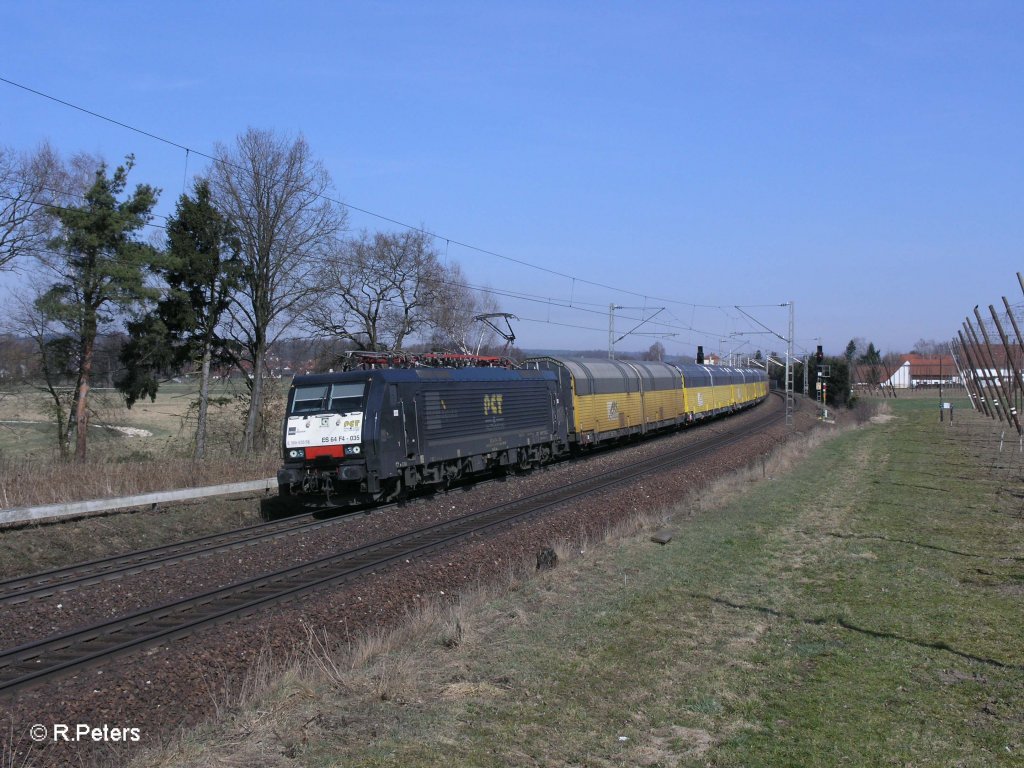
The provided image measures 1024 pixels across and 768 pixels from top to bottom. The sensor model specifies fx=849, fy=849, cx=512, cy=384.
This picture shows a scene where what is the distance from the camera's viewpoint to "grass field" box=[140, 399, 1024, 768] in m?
6.31

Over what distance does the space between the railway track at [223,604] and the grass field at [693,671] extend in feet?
6.95

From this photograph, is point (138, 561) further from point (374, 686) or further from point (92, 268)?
point (92, 268)

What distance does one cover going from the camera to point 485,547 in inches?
578

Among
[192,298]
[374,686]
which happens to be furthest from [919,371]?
[374,686]

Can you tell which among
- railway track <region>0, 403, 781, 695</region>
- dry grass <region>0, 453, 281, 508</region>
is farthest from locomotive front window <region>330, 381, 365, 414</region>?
dry grass <region>0, 453, 281, 508</region>

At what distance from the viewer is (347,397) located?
1820 centimetres

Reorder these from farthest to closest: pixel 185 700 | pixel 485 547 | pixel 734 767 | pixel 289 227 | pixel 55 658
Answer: pixel 289 227, pixel 485 547, pixel 55 658, pixel 185 700, pixel 734 767

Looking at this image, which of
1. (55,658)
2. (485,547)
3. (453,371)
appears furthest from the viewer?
(453,371)

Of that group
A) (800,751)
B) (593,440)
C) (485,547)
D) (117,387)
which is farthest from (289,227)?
(800,751)

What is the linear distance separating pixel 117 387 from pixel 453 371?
17.6 metres

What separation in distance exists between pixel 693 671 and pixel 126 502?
42.1ft

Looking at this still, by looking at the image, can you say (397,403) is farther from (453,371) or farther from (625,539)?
(625,539)

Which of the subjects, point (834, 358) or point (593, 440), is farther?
point (834, 358)

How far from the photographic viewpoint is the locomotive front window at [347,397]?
18047 mm
